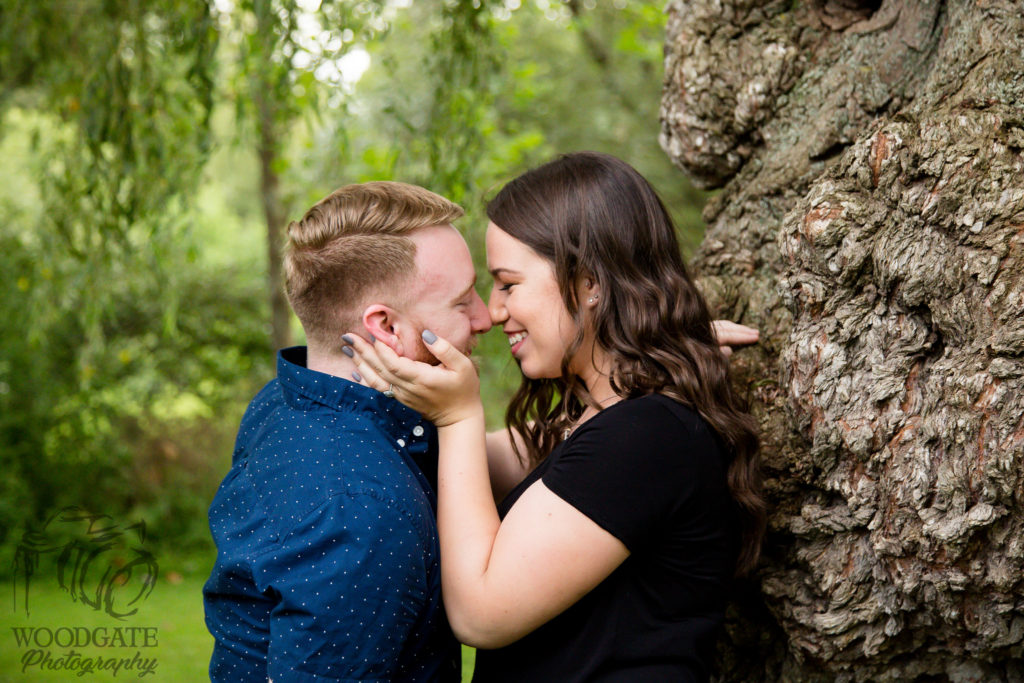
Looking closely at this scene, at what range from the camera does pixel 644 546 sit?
207 cm

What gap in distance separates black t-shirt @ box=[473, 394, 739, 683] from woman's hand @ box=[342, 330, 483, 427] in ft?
0.92

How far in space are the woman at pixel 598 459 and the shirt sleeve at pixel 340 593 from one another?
18 cm

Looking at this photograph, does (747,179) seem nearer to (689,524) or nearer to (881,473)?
(881,473)

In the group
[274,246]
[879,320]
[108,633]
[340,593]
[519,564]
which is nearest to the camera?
[340,593]

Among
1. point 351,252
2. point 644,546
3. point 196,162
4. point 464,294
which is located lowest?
point 644,546

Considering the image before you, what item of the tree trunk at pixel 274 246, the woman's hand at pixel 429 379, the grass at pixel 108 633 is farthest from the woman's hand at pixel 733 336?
the tree trunk at pixel 274 246

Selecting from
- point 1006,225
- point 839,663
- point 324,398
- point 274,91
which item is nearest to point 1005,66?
point 1006,225

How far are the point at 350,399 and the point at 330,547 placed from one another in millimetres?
461

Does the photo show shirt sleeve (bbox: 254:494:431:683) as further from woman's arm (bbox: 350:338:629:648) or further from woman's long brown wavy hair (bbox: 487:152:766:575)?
woman's long brown wavy hair (bbox: 487:152:766:575)

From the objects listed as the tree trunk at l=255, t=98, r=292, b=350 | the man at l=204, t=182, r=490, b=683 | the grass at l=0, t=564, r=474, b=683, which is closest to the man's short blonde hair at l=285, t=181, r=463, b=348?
the man at l=204, t=182, r=490, b=683

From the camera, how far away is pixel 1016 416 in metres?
1.82

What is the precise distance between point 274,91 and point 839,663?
3402 millimetres

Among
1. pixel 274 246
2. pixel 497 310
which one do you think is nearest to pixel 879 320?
pixel 497 310

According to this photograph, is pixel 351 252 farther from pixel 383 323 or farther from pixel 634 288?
pixel 634 288
